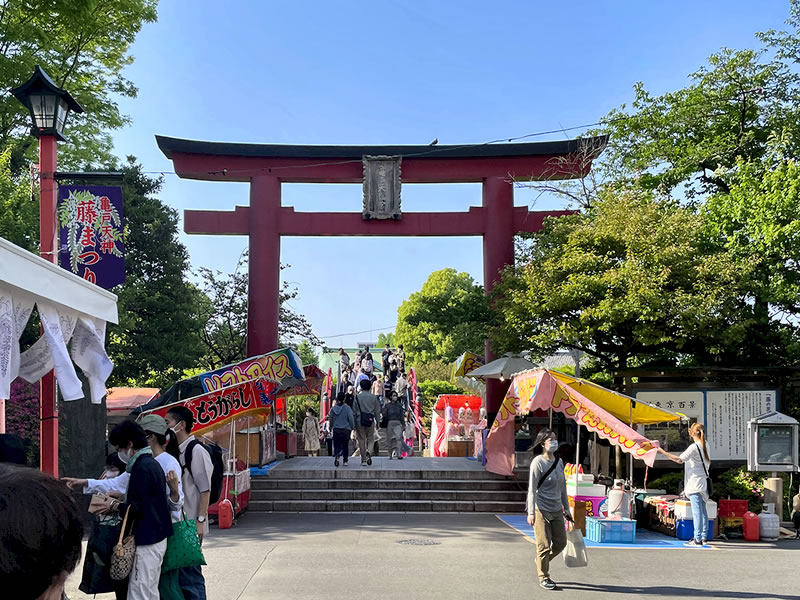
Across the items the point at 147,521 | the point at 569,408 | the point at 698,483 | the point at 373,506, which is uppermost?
the point at 569,408

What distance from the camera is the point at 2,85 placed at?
695 inches

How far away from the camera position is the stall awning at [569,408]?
11.5 meters

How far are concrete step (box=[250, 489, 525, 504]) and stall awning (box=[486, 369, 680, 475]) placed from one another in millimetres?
594

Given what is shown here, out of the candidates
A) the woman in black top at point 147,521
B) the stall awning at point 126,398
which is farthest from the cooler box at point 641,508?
the stall awning at point 126,398

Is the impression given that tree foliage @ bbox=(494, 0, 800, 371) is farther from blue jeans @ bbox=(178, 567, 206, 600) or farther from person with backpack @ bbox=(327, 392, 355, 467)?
blue jeans @ bbox=(178, 567, 206, 600)

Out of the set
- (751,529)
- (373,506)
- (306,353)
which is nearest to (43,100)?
(373,506)

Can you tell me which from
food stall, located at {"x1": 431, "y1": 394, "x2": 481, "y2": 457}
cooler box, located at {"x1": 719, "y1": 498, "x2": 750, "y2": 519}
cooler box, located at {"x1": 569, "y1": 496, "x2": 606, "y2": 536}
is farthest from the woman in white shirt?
food stall, located at {"x1": 431, "y1": 394, "x2": 481, "y2": 457}

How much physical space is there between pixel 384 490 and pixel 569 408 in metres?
4.47

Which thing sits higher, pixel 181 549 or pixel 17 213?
pixel 17 213

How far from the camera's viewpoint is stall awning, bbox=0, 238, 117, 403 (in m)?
5.68

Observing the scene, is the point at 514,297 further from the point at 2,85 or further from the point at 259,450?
the point at 2,85

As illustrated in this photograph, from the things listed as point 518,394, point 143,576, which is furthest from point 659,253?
point 143,576

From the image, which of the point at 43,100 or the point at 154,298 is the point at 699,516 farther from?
the point at 154,298

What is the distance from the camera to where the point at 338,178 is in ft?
63.4
